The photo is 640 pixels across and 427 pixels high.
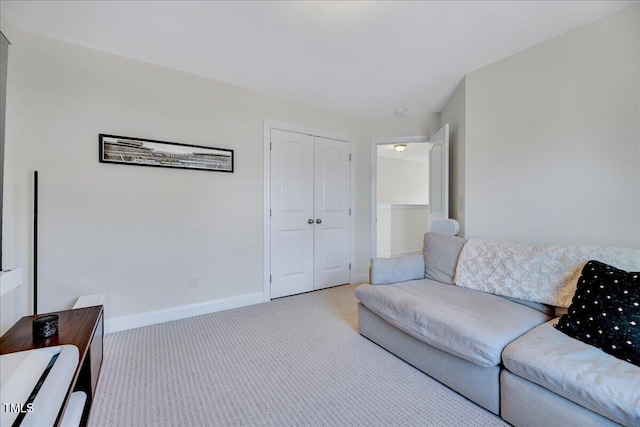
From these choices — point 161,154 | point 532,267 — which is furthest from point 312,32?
point 532,267

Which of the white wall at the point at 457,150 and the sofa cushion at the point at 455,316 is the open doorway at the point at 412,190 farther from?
the sofa cushion at the point at 455,316

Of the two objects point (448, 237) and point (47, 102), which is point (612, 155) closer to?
point (448, 237)

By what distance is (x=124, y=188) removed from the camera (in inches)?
93.4

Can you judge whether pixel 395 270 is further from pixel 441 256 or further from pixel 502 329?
pixel 502 329

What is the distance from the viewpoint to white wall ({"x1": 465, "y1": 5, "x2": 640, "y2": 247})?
6.06 feet

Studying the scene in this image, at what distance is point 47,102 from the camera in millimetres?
2105

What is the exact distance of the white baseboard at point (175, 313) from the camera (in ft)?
7.70

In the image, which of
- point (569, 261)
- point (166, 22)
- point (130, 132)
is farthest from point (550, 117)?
point (130, 132)

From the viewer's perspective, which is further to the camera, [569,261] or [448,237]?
[448,237]

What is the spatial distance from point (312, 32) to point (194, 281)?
2431mm

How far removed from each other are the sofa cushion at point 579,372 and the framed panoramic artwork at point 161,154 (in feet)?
8.95

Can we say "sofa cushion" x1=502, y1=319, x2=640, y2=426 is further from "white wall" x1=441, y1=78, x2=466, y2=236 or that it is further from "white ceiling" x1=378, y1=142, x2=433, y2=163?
"white ceiling" x1=378, y1=142, x2=433, y2=163

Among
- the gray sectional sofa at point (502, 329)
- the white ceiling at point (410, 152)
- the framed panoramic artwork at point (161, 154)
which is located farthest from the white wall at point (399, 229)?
the framed panoramic artwork at point (161, 154)

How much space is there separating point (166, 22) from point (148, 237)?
172 centimetres
